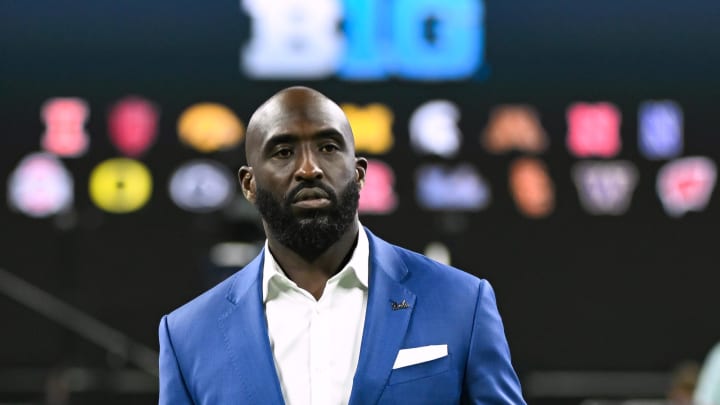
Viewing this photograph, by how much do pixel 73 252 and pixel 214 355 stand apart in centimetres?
808

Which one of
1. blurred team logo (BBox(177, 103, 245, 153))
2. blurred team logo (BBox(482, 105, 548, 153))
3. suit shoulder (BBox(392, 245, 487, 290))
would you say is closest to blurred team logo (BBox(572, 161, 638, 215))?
blurred team logo (BBox(482, 105, 548, 153))

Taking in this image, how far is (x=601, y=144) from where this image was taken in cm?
1017

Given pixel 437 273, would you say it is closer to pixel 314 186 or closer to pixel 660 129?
pixel 314 186

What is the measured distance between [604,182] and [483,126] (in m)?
0.94

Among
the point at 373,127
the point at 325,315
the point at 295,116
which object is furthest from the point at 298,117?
the point at 373,127

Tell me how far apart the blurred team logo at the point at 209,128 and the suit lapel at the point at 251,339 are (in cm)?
731

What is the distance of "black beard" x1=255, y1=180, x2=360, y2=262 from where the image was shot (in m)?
2.61

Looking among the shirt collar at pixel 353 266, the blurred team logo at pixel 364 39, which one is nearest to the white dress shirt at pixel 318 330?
the shirt collar at pixel 353 266

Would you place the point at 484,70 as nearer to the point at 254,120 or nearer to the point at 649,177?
the point at 649,177

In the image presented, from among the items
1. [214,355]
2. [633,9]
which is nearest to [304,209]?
[214,355]

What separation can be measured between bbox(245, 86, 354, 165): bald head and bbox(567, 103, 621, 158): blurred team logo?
7626 millimetres

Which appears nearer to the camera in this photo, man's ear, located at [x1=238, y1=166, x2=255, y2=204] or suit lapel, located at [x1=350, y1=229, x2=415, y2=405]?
suit lapel, located at [x1=350, y1=229, x2=415, y2=405]

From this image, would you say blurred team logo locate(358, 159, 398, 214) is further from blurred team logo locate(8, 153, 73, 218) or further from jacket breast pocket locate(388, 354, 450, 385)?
jacket breast pocket locate(388, 354, 450, 385)

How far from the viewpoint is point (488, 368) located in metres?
2.61
